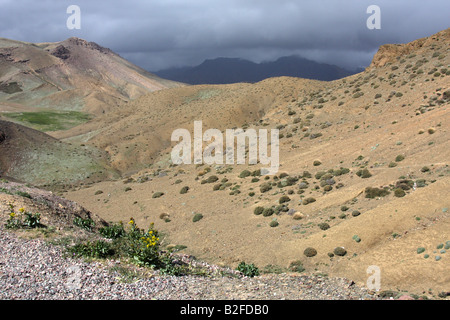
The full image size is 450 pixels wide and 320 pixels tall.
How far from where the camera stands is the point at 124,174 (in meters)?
62.9

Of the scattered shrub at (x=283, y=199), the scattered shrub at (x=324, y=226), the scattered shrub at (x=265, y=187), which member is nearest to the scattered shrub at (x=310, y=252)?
the scattered shrub at (x=324, y=226)

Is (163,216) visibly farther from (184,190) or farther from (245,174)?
(245,174)

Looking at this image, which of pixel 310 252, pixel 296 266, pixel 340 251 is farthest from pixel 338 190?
pixel 296 266

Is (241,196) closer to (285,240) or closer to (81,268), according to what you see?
(285,240)

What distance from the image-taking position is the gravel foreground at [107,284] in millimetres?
11250

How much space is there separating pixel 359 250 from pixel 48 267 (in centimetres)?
1464


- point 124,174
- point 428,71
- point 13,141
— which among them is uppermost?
point 428,71

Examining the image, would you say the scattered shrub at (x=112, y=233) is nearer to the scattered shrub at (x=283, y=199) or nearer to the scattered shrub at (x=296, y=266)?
the scattered shrub at (x=296, y=266)

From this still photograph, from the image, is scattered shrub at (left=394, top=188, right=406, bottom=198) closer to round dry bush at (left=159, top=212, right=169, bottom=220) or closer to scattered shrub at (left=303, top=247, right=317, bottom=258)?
scattered shrub at (left=303, top=247, right=317, bottom=258)
